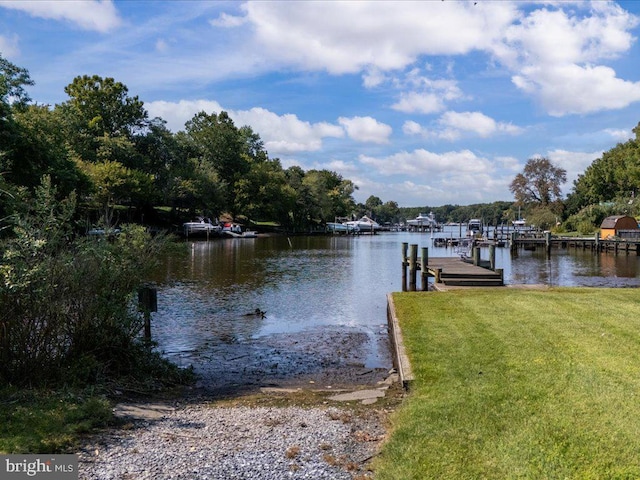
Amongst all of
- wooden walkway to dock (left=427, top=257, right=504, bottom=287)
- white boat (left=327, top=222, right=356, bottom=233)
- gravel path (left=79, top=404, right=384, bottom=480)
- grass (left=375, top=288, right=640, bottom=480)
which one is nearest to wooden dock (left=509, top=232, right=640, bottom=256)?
wooden walkway to dock (left=427, top=257, right=504, bottom=287)

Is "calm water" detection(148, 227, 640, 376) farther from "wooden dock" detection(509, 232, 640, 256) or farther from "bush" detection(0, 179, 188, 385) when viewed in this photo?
"wooden dock" detection(509, 232, 640, 256)

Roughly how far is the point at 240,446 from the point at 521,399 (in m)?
3.36

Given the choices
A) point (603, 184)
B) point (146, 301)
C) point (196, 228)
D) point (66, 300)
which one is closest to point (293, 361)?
point (146, 301)

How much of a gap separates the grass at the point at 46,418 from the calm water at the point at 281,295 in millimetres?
5431

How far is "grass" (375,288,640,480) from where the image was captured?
15.4 feet

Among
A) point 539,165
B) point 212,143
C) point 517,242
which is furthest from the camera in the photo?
point 539,165

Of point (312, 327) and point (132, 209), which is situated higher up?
point (132, 209)

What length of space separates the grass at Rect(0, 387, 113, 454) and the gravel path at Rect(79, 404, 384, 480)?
31 centimetres

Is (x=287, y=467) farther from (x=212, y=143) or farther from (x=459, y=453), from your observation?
(x=212, y=143)

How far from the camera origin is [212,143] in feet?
286

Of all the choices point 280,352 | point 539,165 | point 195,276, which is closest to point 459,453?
point 280,352

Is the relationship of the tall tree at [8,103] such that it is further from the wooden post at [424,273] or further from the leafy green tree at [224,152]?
the leafy green tree at [224,152]

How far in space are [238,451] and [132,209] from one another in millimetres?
64872

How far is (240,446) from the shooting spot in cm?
532
